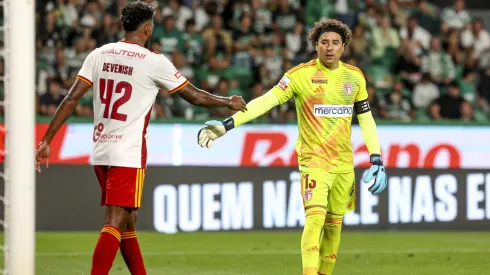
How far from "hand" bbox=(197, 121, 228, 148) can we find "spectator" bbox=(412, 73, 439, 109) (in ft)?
32.5

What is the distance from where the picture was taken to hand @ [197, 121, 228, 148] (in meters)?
7.36

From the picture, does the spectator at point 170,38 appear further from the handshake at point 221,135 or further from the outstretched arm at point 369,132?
the handshake at point 221,135

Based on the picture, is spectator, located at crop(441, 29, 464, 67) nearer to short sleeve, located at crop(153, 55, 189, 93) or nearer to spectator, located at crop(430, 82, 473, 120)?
spectator, located at crop(430, 82, 473, 120)

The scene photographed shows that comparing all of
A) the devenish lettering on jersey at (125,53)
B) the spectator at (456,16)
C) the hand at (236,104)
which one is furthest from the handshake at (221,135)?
the spectator at (456,16)

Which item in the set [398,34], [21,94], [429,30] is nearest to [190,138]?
[398,34]

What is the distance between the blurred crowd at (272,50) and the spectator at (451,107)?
0.02 meters

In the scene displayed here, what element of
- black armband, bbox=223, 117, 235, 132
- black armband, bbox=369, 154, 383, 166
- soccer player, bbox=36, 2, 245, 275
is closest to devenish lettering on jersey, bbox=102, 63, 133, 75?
soccer player, bbox=36, 2, 245, 275

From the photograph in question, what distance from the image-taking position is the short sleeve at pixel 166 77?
6.96m

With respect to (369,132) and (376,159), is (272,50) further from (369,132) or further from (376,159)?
(376,159)

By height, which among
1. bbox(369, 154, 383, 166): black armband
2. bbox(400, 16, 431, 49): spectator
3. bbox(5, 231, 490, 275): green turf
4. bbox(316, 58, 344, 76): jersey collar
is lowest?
bbox(5, 231, 490, 275): green turf

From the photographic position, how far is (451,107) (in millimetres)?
16406

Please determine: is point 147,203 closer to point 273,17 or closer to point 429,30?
point 273,17

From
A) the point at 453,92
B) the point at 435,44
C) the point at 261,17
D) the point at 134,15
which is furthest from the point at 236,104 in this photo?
the point at 435,44

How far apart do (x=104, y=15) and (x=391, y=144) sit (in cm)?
511
